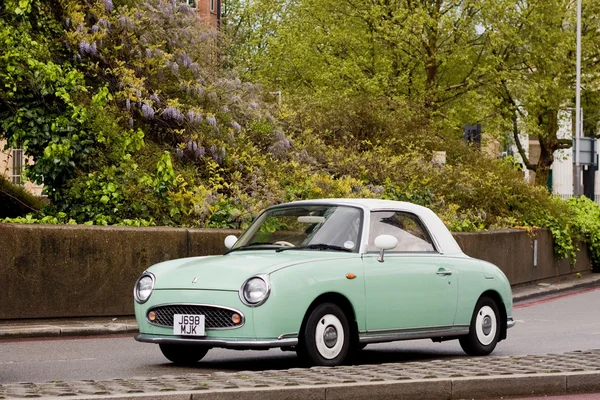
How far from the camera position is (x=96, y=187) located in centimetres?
1977

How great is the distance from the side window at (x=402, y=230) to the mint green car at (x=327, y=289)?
0.5 inches

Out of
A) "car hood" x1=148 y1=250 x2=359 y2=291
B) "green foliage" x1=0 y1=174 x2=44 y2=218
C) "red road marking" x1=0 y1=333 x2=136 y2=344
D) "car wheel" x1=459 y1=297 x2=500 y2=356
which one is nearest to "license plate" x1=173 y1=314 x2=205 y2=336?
"car hood" x1=148 y1=250 x2=359 y2=291

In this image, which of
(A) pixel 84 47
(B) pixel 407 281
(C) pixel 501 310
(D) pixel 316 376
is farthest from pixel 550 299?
(D) pixel 316 376

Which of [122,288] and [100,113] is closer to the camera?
[122,288]

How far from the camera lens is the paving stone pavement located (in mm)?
8430

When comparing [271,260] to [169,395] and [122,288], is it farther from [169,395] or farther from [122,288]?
→ [122,288]

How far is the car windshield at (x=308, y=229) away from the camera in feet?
38.9

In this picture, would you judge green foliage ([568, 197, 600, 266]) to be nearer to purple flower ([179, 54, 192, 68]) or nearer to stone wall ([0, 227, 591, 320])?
purple flower ([179, 54, 192, 68])

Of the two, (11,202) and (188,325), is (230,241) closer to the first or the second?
(188,325)

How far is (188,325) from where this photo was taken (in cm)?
1094

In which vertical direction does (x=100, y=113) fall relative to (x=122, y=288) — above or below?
above

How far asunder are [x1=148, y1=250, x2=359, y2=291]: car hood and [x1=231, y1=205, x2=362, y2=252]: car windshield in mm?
195

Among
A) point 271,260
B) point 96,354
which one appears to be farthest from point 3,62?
point 271,260

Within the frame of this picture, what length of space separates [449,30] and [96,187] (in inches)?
872
